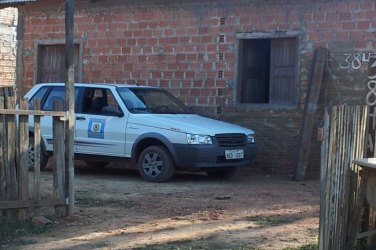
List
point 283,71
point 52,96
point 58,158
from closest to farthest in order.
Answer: point 58,158 → point 52,96 → point 283,71

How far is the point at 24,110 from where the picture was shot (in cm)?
788

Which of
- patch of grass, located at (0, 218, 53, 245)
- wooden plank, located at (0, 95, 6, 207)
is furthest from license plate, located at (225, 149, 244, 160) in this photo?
wooden plank, located at (0, 95, 6, 207)

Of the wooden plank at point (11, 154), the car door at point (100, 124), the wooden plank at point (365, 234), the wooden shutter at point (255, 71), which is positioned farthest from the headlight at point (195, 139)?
the wooden plank at point (365, 234)

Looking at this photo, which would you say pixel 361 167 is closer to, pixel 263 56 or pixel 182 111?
pixel 182 111

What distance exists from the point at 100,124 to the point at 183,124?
1.69 metres

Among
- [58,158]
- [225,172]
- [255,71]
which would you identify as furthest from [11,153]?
[255,71]

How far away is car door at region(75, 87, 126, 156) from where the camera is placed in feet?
39.9

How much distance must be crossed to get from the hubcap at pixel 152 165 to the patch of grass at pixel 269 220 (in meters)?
3.42

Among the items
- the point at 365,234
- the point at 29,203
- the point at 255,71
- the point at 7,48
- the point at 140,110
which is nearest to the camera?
the point at 365,234

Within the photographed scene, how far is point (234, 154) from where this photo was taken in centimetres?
1177

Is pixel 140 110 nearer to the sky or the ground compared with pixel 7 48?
nearer to the ground

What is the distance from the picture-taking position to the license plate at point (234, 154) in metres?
11.7

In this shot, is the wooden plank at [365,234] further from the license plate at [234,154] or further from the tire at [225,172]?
the tire at [225,172]

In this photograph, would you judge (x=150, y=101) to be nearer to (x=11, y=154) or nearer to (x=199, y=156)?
(x=199, y=156)
